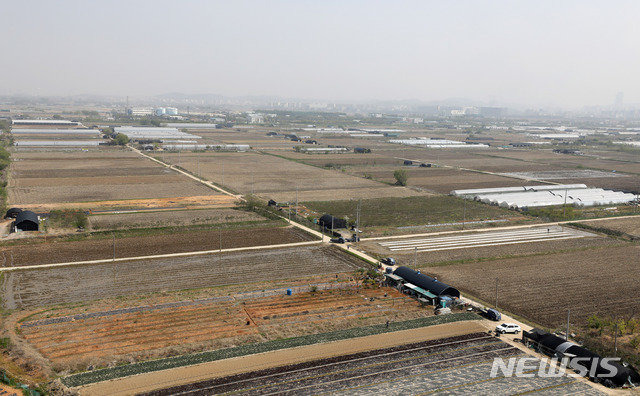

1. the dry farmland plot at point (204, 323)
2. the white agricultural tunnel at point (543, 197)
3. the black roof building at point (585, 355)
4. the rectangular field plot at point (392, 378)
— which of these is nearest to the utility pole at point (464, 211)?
the white agricultural tunnel at point (543, 197)

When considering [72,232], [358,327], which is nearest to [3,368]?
[358,327]

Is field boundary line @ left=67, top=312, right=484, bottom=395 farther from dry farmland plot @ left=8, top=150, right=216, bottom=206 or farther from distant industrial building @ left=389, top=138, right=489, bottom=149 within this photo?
distant industrial building @ left=389, top=138, right=489, bottom=149

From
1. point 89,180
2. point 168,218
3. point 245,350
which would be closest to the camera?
point 245,350

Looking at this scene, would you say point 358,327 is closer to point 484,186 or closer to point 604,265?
point 604,265

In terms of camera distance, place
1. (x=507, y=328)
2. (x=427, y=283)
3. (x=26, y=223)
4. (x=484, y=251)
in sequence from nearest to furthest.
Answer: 1. (x=507, y=328)
2. (x=427, y=283)
3. (x=484, y=251)
4. (x=26, y=223)

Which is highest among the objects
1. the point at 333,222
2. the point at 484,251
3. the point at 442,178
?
the point at 442,178

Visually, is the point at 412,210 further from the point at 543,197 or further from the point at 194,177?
the point at 194,177

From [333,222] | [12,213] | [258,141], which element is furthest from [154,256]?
[258,141]
